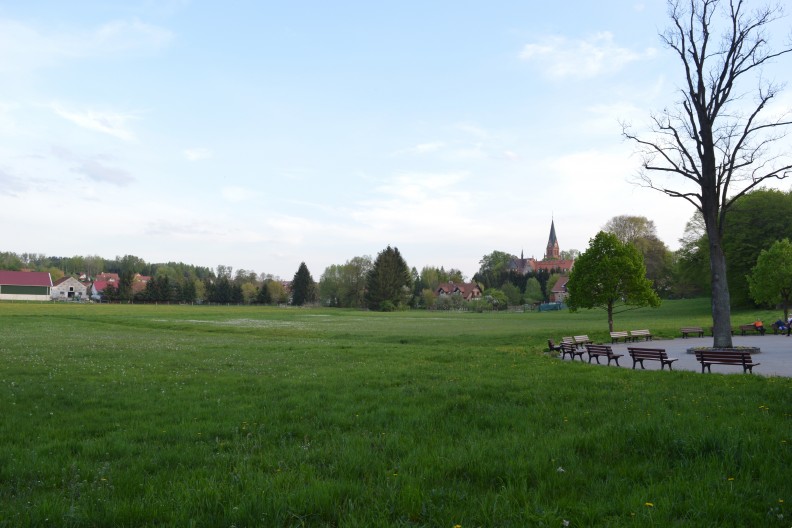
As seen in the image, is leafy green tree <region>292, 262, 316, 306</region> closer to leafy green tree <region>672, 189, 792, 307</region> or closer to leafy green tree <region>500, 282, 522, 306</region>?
leafy green tree <region>500, 282, 522, 306</region>

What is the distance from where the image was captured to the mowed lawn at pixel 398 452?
510cm

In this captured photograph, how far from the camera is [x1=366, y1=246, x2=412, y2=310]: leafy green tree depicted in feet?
405

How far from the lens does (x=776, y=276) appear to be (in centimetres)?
3962

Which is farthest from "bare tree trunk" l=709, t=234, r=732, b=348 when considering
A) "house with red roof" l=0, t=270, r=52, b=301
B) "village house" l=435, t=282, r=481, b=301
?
"house with red roof" l=0, t=270, r=52, b=301

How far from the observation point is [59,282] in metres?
183

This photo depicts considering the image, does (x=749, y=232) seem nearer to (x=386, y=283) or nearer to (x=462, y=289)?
(x=386, y=283)

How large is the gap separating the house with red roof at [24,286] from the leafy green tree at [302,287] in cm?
6512

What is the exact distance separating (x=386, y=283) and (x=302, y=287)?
3721cm

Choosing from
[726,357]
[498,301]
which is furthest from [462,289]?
[726,357]

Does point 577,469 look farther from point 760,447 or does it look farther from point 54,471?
Result: point 54,471

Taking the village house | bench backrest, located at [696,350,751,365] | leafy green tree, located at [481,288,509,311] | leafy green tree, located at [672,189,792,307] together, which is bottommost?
leafy green tree, located at [481,288,509,311]

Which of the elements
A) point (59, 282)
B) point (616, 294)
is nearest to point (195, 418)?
point (616, 294)

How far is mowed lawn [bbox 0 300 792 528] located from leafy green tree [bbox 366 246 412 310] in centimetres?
10936

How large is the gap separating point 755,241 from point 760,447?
7339 cm
